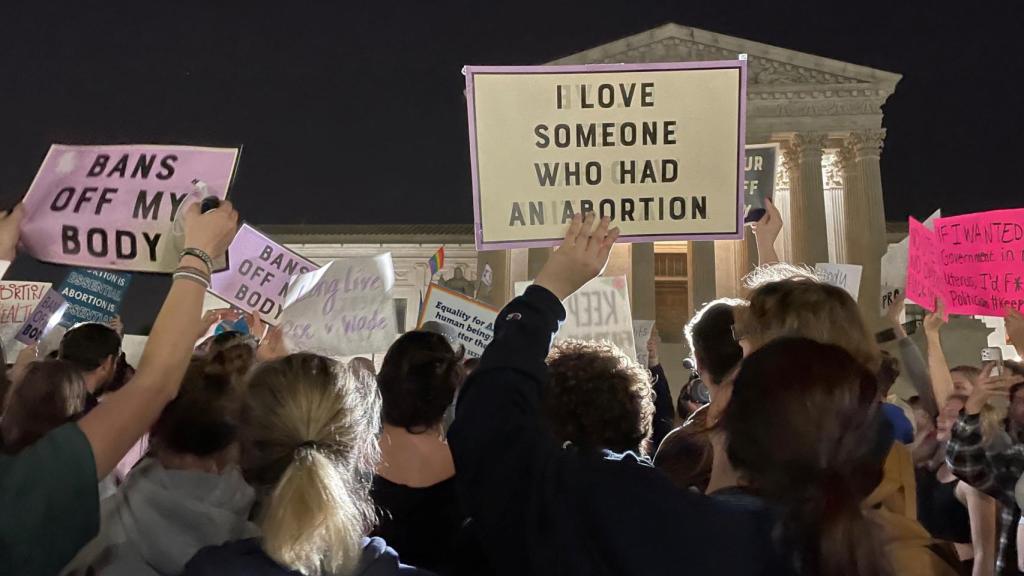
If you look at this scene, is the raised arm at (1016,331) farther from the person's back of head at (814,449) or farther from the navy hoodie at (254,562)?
the navy hoodie at (254,562)

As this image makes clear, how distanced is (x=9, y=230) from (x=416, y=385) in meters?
1.43

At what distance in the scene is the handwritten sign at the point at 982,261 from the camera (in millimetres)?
6184

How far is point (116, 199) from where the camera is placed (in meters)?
3.83

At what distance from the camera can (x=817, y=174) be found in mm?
30969

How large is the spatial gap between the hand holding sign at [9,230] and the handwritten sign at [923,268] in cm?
583

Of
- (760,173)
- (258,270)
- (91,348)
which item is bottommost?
(91,348)

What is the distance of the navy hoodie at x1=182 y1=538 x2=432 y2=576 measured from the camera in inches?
75.5

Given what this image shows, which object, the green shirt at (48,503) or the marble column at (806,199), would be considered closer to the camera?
the green shirt at (48,503)

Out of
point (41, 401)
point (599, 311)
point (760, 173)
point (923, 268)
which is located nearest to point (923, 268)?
point (923, 268)

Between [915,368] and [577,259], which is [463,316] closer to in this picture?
[915,368]

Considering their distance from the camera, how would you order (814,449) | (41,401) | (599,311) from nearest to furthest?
(814,449) → (41,401) → (599,311)

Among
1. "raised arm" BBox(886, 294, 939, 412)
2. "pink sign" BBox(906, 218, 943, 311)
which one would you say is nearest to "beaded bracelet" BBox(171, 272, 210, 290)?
"raised arm" BBox(886, 294, 939, 412)

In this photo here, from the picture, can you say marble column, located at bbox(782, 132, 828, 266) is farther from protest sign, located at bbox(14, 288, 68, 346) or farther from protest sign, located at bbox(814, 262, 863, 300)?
protest sign, located at bbox(14, 288, 68, 346)

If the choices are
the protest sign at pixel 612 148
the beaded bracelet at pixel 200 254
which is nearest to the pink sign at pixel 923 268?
the protest sign at pixel 612 148
